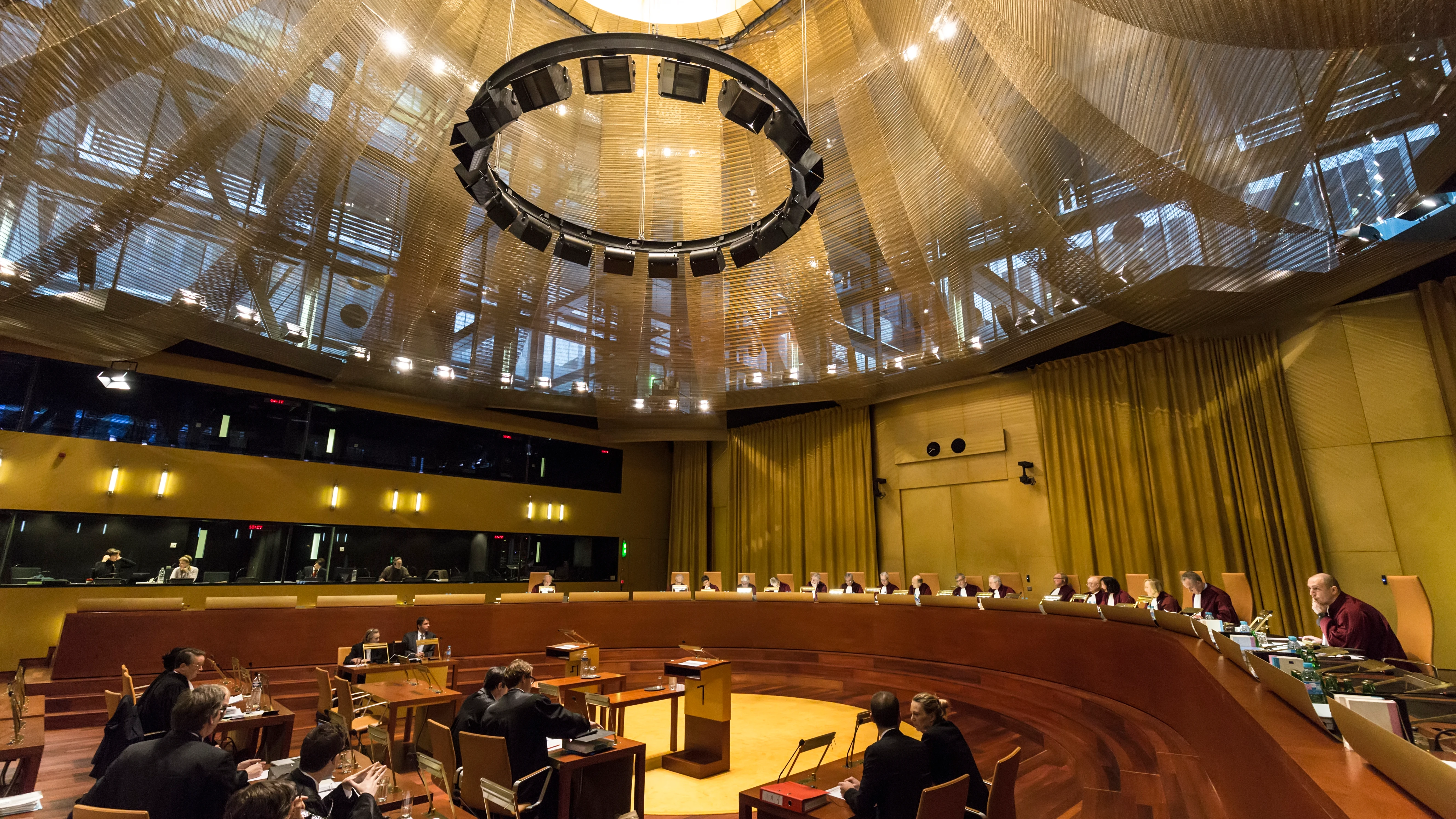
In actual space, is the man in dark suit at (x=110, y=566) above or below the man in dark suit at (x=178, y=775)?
above

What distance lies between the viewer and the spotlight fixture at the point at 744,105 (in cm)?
527

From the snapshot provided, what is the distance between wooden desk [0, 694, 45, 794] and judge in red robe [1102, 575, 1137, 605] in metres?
8.85

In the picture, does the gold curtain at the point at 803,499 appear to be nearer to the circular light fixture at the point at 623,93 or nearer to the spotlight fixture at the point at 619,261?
the spotlight fixture at the point at 619,261

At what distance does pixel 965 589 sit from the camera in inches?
362

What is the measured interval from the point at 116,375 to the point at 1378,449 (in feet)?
51.4

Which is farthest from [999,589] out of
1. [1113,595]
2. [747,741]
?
[747,741]

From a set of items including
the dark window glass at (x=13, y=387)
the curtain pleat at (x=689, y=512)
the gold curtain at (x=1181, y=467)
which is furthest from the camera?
the curtain pleat at (x=689, y=512)

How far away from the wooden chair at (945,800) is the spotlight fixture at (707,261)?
5.83 metres

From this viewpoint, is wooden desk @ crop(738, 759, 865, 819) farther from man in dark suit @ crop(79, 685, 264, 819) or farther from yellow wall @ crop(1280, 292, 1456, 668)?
yellow wall @ crop(1280, 292, 1456, 668)

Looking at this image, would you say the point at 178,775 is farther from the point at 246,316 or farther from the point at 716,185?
the point at 716,185

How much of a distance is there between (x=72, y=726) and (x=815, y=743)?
7.49m

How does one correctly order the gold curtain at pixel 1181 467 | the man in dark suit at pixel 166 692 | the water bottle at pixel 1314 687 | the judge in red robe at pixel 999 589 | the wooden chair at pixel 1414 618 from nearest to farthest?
the water bottle at pixel 1314 687, the man in dark suit at pixel 166 692, the wooden chair at pixel 1414 618, the gold curtain at pixel 1181 467, the judge in red robe at pixel 999 589

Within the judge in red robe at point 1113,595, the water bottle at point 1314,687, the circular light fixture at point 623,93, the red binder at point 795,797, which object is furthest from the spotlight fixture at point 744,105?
the judge in red robe at point 1113,595

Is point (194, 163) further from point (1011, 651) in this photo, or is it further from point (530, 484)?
point (1011, 651)
